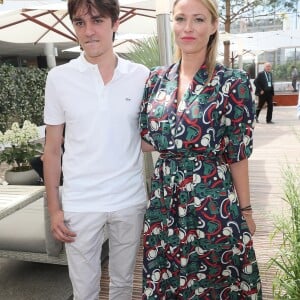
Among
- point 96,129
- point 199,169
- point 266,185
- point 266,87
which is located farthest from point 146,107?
point 266,87

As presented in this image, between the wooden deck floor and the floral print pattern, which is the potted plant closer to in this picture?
the wooden deck floor

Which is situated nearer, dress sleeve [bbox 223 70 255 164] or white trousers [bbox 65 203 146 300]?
dress sleeve [bbox 223 70 255 164]

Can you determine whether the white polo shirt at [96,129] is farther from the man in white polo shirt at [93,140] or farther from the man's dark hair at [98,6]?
the man's dark hair at [98,6]

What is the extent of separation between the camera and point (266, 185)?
15.7 ft

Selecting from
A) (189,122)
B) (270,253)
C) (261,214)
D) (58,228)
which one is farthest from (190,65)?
(261,214)

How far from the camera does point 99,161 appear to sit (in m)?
1.48

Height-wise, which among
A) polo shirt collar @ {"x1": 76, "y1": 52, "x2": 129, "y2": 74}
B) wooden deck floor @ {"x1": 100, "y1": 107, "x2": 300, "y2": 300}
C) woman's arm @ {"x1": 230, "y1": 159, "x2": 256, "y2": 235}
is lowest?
wooden deck floor @ {"x1": 100, "y1": 107, "x2": 300, "y2": 300}

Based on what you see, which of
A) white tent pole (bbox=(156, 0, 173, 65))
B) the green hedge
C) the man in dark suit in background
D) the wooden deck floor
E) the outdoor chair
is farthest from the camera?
the man in dark suit in background

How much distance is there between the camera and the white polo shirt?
1452 millimetres

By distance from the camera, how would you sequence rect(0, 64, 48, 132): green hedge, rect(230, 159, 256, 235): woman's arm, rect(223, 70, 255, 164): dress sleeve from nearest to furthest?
rect(223, 70, 255, 164): dress sleeve < rect(230, 159, 256, 235): woman's arm < rect(0, 64, 48, 132): green hedge

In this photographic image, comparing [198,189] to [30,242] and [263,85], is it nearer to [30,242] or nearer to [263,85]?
[30,242]

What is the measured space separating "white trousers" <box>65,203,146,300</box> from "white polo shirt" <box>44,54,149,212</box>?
47 millimetres

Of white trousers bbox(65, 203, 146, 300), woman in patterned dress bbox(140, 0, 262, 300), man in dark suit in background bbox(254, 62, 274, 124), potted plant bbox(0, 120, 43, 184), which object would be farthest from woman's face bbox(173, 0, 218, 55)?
man in dark suit in background bbox(254, 62, 274, 124)

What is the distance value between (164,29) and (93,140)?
2047 millimetres
